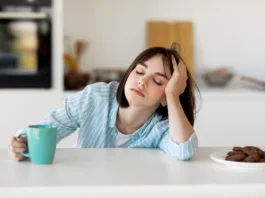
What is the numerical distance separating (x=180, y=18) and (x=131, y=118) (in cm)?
200

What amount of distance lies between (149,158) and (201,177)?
0.25m

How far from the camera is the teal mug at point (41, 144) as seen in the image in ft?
4.42

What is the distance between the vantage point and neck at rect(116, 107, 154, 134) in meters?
1.71

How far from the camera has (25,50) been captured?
321 cm

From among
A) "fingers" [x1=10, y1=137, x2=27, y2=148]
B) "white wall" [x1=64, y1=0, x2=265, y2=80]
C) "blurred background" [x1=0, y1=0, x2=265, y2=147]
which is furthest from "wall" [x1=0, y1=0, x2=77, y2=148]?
"fingers" [x1=10, y1=137, x2=27, y2=148]

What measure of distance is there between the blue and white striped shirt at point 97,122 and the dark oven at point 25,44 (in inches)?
57.2

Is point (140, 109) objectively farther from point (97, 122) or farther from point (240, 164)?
point (240, 164)

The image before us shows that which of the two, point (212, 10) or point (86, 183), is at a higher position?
point (212, 10)

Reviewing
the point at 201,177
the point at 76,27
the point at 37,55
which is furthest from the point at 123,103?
the point at 76,27

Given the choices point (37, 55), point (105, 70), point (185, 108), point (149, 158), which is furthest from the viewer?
point (105, 70)

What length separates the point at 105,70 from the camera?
135 inches

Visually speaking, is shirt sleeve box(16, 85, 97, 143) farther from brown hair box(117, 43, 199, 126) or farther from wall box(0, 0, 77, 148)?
wall box(0, 0, 77, 148)

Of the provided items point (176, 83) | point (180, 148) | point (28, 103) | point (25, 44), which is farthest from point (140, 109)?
point (25, 44)

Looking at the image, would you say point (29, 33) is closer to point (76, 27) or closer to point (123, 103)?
point (76, 27)
